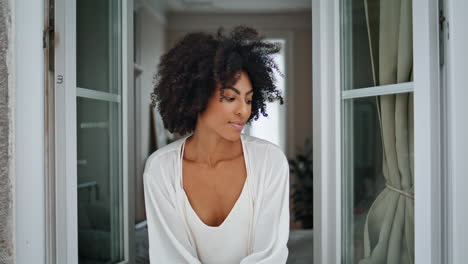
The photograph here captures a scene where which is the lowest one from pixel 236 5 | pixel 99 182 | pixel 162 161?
pixel 99 182

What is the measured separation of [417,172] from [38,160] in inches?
52.9

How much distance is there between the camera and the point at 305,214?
551cm

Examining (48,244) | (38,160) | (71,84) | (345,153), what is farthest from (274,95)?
(48,244)

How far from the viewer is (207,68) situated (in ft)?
5.27

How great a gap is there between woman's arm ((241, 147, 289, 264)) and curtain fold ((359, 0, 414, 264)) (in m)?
0.44

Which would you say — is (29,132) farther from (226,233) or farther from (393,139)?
(393,139)

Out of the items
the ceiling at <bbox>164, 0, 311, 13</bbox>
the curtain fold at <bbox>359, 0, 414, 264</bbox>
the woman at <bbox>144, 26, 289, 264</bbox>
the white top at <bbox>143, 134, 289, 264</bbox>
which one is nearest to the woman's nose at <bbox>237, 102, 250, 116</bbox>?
the woman at <bbox>144, 26, 289, 264</bbox>

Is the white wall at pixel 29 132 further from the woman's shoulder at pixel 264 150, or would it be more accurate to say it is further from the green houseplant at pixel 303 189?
the green houseplant at pixel 303 189

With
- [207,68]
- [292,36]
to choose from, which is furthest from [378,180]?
[292,36]

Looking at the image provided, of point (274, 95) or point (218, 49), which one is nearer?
point (218, 49)

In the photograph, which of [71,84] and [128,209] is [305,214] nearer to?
[128,209]

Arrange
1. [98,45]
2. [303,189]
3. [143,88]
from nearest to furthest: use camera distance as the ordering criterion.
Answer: [98,45] < [143,88] < [303,189]

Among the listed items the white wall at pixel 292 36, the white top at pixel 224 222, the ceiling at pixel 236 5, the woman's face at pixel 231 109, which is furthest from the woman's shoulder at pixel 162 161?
the white wall at pixel 292 36

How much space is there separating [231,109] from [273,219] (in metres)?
0.48
